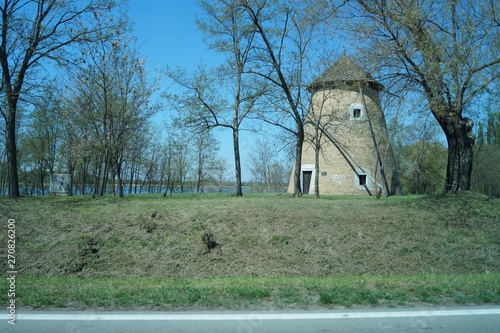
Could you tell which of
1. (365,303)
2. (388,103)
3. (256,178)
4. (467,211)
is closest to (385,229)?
(467,211)

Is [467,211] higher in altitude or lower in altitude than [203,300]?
higher

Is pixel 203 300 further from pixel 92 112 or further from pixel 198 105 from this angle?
pixel 92 112

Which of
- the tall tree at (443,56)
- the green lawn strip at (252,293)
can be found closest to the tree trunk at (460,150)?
the tall tree at (443,56)

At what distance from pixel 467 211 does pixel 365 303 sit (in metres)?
7.85

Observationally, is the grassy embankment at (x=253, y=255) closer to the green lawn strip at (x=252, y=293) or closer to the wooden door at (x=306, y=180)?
the green lawn strip at (x=252, y=293)

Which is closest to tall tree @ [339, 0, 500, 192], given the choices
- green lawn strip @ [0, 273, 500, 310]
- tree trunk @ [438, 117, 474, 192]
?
tree trunk @ [438, 117, 474, 192]

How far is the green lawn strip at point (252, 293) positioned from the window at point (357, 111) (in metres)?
22.3

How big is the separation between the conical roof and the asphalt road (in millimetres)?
10782

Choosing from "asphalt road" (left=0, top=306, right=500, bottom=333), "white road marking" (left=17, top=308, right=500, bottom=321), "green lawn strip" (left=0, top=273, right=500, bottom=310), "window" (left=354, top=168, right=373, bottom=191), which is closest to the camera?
"asphalt road" (left=0, top=306, right=500, bottom=333)

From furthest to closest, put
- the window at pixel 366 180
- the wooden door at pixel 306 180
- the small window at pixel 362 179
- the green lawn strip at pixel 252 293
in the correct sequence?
the wooden door at pixel 306 180
the small window at pixel 362 179
the window at pixel 366 180
the green lawn strip at pixel 252 293

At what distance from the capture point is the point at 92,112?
1967 cm

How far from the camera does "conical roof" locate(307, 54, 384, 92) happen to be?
1397 cm

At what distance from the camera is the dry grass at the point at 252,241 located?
7996 mm

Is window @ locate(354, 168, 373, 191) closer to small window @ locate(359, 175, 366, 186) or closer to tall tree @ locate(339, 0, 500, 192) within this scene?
small window @ locate(359, 175, 366, 186)
